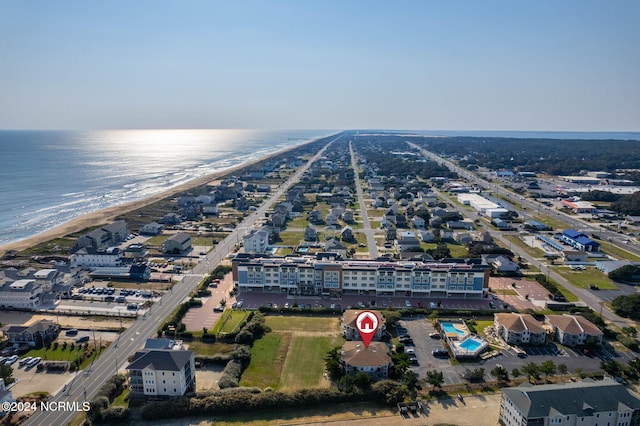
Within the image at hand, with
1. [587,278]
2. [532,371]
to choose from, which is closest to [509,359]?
[532,371]

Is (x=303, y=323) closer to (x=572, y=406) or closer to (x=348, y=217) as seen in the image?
(x=572, y=406)

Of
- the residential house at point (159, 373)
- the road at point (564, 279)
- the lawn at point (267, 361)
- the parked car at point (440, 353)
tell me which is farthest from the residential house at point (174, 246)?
the road at point (564, 279)

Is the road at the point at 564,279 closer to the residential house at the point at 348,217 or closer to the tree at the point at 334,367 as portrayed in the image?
the residential house at the point at 348,217

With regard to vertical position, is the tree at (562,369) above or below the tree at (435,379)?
below

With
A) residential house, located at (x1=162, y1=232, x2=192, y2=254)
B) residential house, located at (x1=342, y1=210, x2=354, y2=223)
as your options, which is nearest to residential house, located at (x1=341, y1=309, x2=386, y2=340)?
residential house, located at (x1=162, y1=232, x2=192, y2=254)

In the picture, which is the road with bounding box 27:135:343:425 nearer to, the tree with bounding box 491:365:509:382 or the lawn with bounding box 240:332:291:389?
the lawn with bounding box 240:332:291:389

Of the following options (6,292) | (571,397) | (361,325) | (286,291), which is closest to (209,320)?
(286,291)
